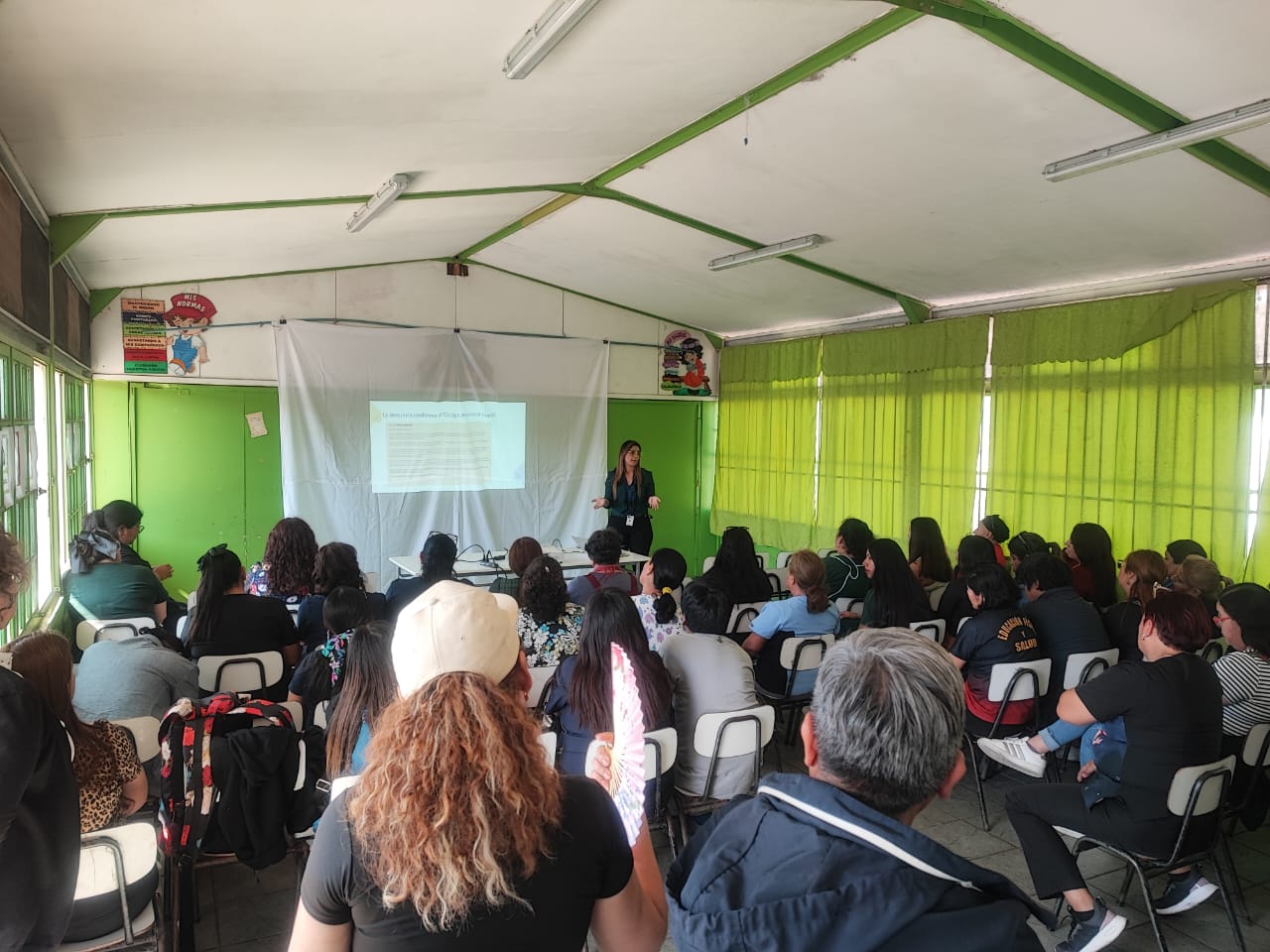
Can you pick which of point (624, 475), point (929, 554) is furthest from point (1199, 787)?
point (624, 475)

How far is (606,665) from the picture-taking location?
8.71ft

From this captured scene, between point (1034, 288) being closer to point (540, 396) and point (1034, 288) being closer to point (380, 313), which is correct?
point (540, 396)

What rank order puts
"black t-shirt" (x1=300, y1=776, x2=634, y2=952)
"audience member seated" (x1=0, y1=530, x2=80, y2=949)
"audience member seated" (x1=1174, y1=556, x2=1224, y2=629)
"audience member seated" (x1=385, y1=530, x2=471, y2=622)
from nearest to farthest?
"black t-shirt" (x1=300, y1=776, x2=634, y2=952), "audience member seated" (x1=0, y1=530, x2=80, y2=949), "audience member seated" (x1=1174, y1=556, x2=1224, y2=629), "audience member seated" (x1=385, y1=530, x2=471, y2=622)

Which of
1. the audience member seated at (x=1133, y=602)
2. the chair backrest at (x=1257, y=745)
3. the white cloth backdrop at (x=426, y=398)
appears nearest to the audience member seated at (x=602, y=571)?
the audience member seated at (x=1133, y=602)

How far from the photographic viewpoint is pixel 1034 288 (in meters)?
5.43

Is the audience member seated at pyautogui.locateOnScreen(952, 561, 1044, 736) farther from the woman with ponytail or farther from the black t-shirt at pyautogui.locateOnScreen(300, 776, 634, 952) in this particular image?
the black t-shirt at pyautogui.locateOnScreen(300, 776, 634, 952)

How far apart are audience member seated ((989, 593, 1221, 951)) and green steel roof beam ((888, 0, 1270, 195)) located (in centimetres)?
179

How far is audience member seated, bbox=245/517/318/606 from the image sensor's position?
4203mm

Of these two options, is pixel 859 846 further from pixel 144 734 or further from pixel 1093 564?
pixel 1093 564

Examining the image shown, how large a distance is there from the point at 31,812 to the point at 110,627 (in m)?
2.33

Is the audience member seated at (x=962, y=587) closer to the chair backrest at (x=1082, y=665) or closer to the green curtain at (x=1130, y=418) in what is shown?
the chair backrest at (x=1082, y=665)

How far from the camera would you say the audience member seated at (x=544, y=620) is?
3396mm

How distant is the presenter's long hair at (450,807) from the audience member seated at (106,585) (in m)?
3.39

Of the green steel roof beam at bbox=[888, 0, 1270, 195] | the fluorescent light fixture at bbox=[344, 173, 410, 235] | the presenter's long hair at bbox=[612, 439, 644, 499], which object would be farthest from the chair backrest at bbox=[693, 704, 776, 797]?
the presenter's long hair at bbox=[612, 439, 644, 499]
